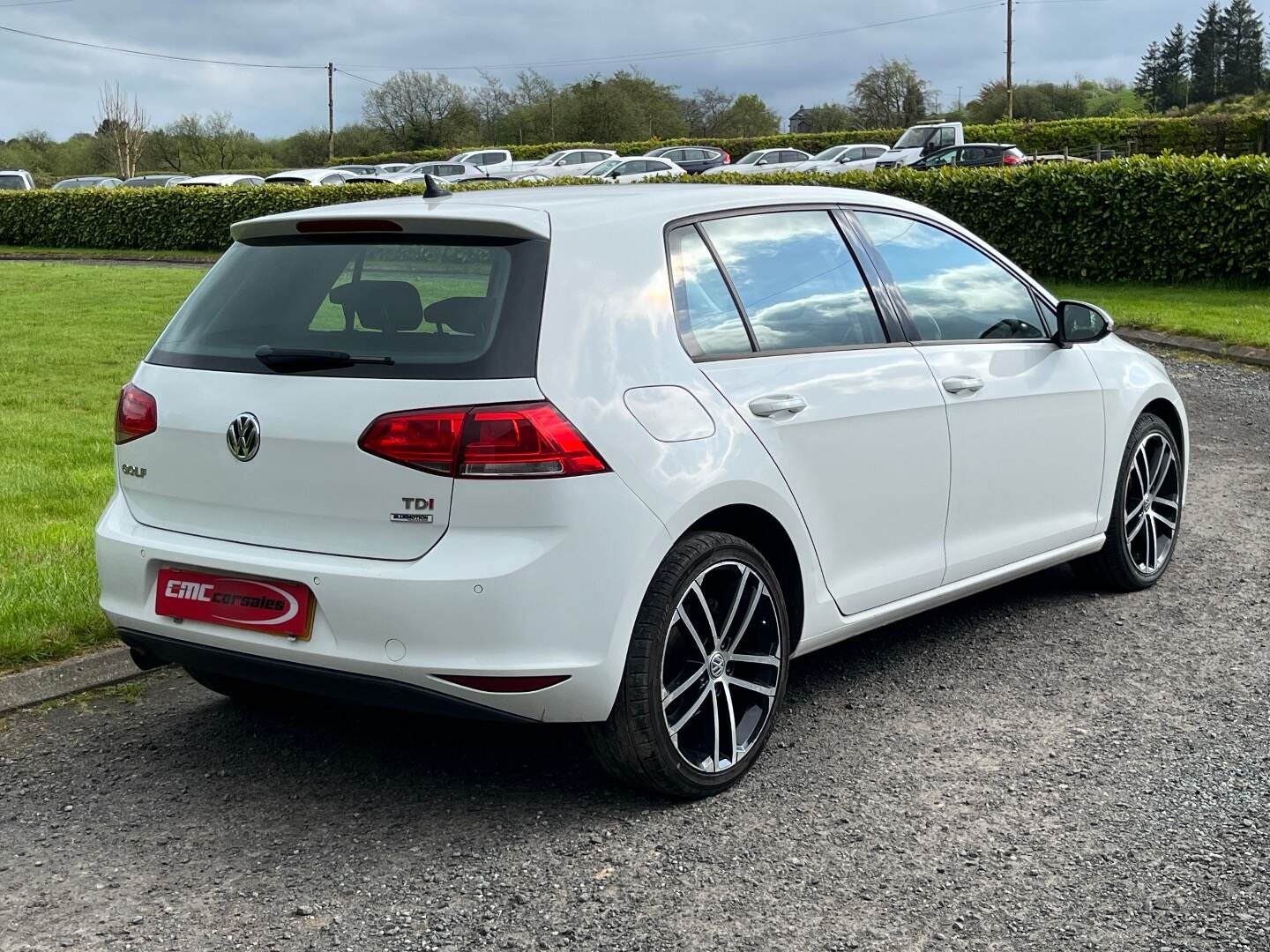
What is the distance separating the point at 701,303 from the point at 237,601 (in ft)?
5.03

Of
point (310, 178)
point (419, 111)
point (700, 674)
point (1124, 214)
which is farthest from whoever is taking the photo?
point (419, 111)

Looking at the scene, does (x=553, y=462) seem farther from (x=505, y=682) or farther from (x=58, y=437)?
(x=58, y=437)

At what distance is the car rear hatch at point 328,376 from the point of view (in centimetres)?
363

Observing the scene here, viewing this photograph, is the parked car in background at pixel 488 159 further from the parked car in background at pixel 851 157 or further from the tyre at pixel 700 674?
the tyre at pixel 700 674

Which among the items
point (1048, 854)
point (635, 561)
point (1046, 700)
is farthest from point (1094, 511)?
A: point (635, 561)

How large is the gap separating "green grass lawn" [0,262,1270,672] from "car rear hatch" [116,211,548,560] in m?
0.15

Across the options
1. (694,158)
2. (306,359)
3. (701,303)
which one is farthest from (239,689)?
(694,158)

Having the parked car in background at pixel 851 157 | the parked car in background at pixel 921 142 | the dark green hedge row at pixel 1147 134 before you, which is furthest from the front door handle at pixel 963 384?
the dark green hedge row at pixel 1147 134

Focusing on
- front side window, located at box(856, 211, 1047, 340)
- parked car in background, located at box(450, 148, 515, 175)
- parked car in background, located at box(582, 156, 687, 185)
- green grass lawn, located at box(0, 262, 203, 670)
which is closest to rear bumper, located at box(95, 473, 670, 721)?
front side window, located at box(856, 211, 1047, 340)

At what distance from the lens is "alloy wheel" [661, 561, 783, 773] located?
→ 13.0 feet

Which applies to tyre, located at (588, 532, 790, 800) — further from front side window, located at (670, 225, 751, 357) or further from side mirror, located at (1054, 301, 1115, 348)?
side mirror, located at (1054, 301, 1115, 348)

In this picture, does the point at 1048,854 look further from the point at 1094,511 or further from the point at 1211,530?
the point at 1211,530

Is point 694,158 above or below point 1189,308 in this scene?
above

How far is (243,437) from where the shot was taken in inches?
151
